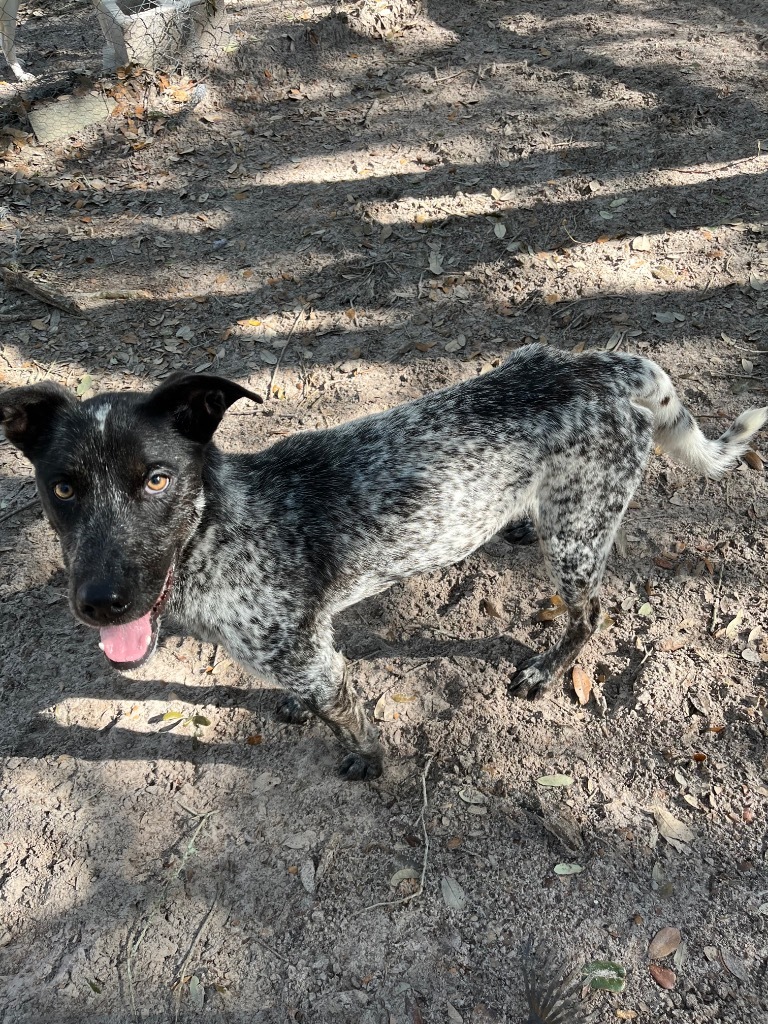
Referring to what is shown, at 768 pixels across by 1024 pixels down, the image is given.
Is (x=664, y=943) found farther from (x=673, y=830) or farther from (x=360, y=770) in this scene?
(x=360, y=770)

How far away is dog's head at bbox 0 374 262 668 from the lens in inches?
118

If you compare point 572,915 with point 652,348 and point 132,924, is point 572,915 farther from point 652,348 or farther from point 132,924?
point 652,348

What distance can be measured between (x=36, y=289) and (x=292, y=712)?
5321 millimetres

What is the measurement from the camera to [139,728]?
451 cm

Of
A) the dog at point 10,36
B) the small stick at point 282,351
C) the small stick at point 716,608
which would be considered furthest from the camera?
the dog at point 10,36

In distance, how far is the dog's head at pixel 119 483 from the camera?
9.87ft

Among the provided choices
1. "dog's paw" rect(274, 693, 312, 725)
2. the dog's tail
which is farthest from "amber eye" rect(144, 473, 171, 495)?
the dog's tail

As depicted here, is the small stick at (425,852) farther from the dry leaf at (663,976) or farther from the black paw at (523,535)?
the black paw at (523,535)

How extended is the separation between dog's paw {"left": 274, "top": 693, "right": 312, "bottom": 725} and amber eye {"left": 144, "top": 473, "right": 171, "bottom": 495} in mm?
1818

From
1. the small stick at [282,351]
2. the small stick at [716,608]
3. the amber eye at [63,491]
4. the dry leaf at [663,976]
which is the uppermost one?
the amber eye at [63,491]

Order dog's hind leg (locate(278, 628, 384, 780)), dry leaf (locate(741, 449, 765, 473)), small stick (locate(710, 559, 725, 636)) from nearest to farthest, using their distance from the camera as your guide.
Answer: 1. dog's hind leg (locate(278, 628, 384, 780))
2. small stick (locate(710, 559, 725, 636))
3. dry leaf (locate(741, 449, 765, 473))

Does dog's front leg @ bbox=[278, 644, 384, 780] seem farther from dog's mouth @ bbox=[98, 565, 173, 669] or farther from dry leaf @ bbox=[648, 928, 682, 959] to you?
dry leaf @ bbox=[648, 928, 682, 959]

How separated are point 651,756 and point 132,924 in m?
3.06

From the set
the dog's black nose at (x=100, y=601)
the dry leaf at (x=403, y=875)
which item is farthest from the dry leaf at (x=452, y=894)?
the dog's black nose at (x=100, y=601)
